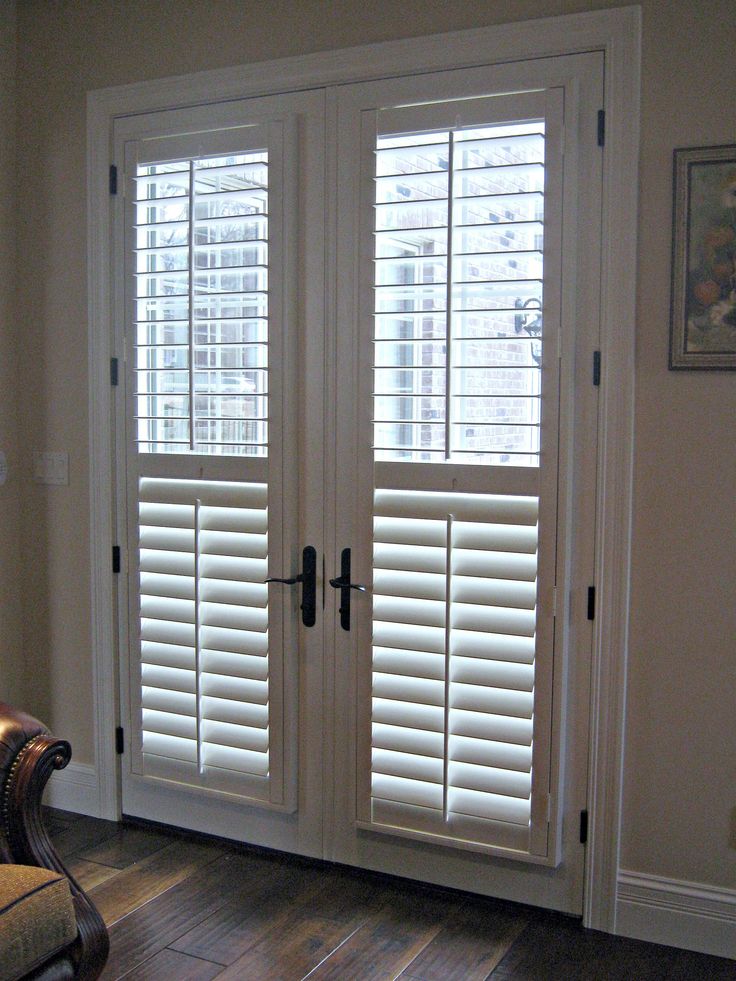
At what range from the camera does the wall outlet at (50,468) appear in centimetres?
349

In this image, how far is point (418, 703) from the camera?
2889 mm

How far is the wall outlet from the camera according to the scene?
3.49 metres

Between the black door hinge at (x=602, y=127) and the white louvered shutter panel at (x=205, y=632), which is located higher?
the black door hinge at (x=602, y=127)

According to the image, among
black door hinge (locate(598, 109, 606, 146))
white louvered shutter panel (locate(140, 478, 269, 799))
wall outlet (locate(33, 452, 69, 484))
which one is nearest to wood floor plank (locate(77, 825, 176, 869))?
white louvered shutter panel (locate(140, 478, 269, 799))

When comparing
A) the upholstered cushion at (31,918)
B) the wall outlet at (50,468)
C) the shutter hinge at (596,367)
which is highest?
the shutter hinge at (596,367)

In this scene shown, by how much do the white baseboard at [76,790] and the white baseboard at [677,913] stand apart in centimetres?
183

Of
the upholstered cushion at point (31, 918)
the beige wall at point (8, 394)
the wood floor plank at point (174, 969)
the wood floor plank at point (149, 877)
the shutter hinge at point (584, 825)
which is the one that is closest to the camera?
the upholstered cushion at point (31, 918)

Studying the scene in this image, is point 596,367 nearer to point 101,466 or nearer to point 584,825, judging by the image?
point 584,825

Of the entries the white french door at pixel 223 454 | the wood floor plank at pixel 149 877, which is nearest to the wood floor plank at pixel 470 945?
the white french door at pixel 223 454

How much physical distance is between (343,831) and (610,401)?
1550mm

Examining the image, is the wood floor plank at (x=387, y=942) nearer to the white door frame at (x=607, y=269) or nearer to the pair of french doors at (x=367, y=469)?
the pair of french doors at (x=367, y=469)

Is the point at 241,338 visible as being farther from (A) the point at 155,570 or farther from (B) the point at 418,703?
(B) the point at 418,703

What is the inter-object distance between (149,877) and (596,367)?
2.03 m

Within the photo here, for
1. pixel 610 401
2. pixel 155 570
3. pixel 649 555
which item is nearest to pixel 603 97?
pixel 610 401
